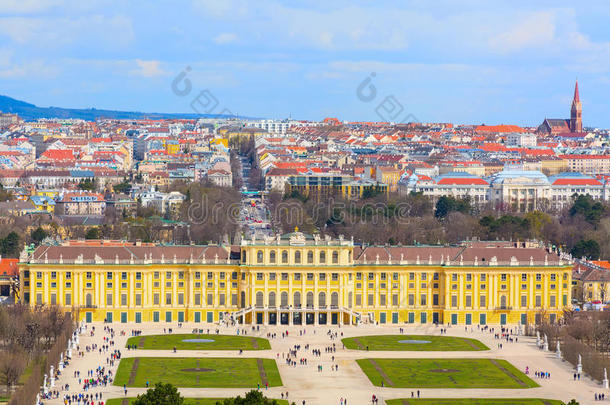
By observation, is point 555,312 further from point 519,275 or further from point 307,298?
point 307,298

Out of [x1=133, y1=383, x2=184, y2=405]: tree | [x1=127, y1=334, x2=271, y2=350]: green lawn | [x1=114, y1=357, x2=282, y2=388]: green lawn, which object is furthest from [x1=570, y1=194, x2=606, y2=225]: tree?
[x1=133, y1=383, x2=184, y2=405]: tree

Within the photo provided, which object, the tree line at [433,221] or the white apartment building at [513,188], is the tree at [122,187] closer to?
the tree line at [433,221]

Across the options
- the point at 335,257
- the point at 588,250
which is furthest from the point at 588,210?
the point at 335,257

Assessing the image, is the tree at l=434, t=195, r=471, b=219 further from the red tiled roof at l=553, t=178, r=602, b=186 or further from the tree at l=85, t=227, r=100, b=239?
the tree at l=85, t=227, r=100, b=239

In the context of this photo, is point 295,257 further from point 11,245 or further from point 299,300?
point 11,245

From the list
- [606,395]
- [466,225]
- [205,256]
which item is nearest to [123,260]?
[205,256]

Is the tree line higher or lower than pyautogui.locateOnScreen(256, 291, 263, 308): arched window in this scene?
higher

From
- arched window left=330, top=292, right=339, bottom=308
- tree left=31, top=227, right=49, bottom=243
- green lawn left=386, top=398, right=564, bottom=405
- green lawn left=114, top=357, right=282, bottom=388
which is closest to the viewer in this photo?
green lawn left=386, top=398, right=564, bottom=405
